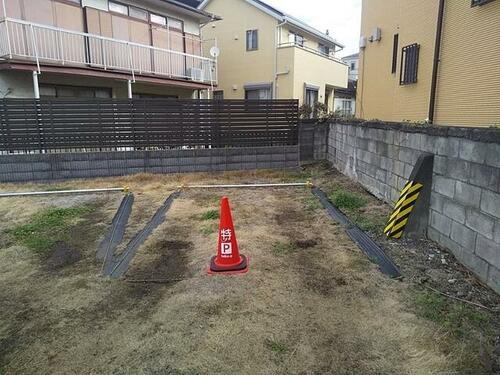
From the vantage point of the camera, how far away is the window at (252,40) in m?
15.3

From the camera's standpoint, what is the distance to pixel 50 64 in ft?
28.2

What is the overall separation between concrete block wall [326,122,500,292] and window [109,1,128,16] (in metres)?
9.18

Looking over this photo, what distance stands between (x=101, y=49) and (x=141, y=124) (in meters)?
3.76

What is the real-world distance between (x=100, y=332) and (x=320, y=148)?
794cm

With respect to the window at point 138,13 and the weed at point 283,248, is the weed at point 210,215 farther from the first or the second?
the window at point 138,13

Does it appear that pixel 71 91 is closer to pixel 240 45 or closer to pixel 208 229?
pixel 208 229

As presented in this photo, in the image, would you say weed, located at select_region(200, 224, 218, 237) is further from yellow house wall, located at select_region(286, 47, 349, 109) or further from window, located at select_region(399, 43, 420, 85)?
A: yellow house wall, located at select_region(286, 47, 349, 109)

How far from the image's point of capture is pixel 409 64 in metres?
6.98

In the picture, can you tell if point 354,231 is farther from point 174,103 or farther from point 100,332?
point 174,103

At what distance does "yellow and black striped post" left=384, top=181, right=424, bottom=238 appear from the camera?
382 cm

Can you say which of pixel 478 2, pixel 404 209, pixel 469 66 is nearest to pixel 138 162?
pixel 404 209

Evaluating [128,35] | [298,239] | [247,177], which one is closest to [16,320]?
[298,239]

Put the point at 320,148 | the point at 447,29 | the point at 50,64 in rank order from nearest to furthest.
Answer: the point at 447,29
the point at 50,64
the point at 320,148

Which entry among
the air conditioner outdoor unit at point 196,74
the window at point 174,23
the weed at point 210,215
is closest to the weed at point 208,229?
the weed at point 210,215
